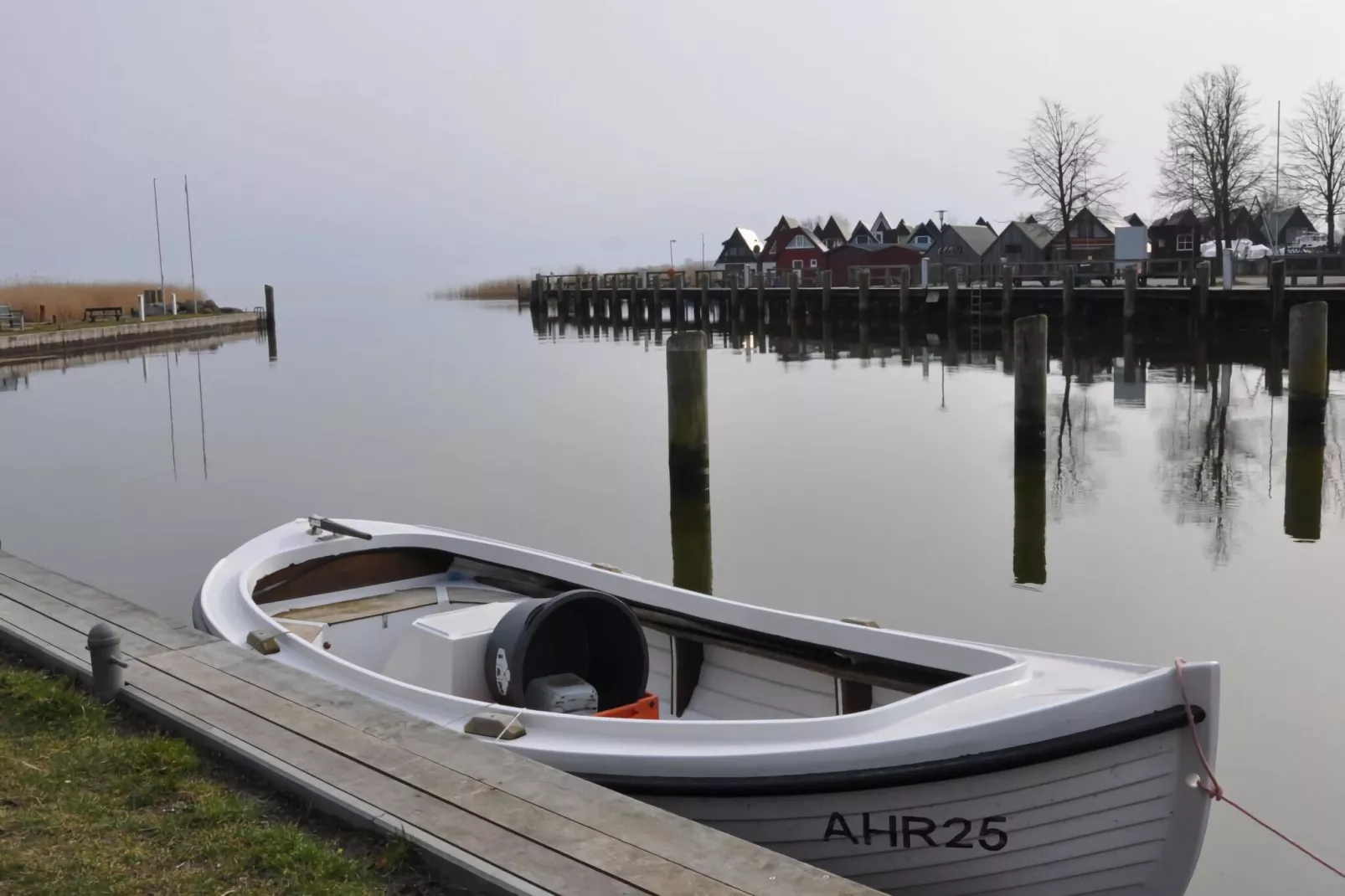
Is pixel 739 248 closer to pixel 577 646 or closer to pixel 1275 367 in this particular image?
pixel 1275 367

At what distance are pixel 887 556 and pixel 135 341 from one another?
37.3 metres

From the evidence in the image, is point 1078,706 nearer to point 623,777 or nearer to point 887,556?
point 623,777

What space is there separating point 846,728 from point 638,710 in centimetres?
128

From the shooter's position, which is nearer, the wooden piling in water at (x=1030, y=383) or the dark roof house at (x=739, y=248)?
the wooden piling in water at (x=1030, y=383)

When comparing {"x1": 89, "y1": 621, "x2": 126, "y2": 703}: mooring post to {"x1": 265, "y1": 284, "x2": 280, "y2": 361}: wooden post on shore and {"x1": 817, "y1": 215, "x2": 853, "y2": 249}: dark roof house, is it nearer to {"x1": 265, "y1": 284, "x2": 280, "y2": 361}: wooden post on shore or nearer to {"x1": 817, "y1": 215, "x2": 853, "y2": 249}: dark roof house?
{"x1": 265, "y1": 284, "x2": 280, "y2": 361}: wooden post on shore

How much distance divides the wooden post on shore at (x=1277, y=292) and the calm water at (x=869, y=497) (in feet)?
4.35

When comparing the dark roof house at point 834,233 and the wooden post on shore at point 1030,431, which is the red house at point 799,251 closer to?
the dark roof house at point 834,233

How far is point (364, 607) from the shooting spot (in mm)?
7246

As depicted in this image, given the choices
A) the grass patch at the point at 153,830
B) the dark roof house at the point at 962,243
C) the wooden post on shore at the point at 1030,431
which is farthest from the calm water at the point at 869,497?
the dark roof house at the point at 962,243

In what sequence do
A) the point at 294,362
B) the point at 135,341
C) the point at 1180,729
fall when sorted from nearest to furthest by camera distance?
the point at 1180,729, the point at 294,362, the point at 135,341

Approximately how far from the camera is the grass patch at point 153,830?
11.6 feet

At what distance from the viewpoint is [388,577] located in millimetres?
7855

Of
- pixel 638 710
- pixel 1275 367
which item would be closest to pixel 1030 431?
pixel 638 710

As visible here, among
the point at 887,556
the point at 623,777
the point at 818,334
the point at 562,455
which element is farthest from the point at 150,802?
the point at 818,334
